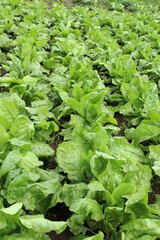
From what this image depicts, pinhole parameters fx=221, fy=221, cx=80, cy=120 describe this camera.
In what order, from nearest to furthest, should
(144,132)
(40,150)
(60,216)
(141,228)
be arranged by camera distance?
1. (141,228)
2. (60,216)
3. (40,150)
4. (144,132)

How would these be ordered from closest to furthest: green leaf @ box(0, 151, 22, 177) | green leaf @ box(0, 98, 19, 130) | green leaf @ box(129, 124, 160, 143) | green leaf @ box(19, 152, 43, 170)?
green leaf @ box(0, 151, 22, 177)
green leaf @ box(19, 152, 43, 170)
green leaf @ box(0, 98, 19, 130)
green leaf @ box(129, 124, 160, 143)

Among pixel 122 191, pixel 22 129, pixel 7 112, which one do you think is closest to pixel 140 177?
pixel 122 191

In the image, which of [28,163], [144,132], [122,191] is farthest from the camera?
[144,132]

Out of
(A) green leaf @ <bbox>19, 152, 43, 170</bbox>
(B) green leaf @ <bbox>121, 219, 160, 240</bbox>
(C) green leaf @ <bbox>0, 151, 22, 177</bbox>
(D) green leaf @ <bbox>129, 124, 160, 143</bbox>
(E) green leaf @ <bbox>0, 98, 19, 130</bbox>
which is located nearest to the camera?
→ (B) green leaf @ <bbox>121, 219, 160, 240</bbox>

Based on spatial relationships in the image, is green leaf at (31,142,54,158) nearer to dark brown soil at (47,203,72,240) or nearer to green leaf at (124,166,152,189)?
dark brown soil at (47,203,72,240)

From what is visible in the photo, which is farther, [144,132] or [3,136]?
[144,132]

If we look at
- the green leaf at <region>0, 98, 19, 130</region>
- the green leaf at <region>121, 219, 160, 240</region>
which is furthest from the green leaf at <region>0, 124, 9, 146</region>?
the green leaf at <region>121, 219, 160, 240</region>

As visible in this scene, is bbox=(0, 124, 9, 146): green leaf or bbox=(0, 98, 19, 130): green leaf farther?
bbox=(0, 98, 19, 130): green leaf

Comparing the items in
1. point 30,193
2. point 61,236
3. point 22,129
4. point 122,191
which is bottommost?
point 61,236

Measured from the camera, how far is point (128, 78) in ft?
13.8

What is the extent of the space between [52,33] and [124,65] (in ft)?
9.50

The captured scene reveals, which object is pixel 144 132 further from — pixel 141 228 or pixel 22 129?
pixel 22 129

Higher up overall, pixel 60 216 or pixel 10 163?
pixel 10 163

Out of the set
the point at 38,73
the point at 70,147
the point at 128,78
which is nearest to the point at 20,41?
the point at 38,73
